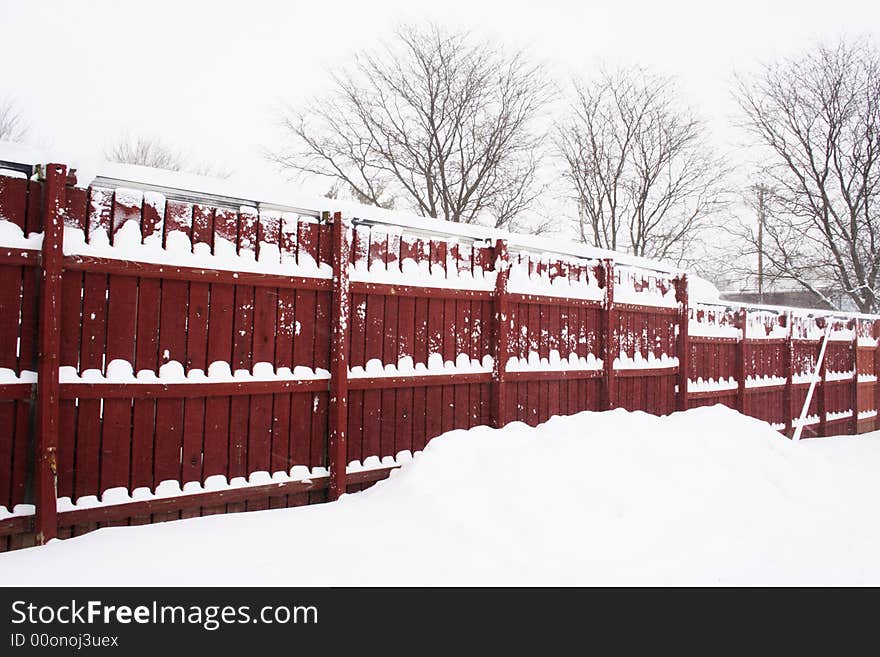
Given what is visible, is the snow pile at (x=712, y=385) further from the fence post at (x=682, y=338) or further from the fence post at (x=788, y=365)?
the fence post at (x=788, y=365)

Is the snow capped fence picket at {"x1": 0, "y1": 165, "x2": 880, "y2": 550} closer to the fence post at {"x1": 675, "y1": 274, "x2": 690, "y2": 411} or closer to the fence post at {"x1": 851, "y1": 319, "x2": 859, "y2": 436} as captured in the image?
the fence post at {"x1": 675, "y1": 274, "x2": 690, "y2": 411}

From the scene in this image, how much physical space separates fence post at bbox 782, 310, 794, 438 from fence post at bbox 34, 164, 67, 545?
9358mm

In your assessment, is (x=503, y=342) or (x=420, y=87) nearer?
(x=503, y=342)

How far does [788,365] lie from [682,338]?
10.4 ft

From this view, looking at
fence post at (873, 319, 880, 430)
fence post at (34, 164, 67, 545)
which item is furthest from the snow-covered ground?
fence post at (873, 319, 880, 430)

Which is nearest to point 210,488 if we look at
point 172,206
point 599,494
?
point 172,206

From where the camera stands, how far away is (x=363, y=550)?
2832mm

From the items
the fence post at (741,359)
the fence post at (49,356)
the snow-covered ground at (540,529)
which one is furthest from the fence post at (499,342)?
the fence post at (741,359)

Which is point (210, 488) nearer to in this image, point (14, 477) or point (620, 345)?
point (14, 477)

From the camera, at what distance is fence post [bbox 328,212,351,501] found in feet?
12.1

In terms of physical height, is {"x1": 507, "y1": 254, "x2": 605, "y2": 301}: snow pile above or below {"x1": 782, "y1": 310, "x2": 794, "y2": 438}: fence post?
→ above

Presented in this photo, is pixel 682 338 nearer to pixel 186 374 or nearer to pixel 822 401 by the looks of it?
pixel 822 401

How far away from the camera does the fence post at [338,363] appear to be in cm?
368
